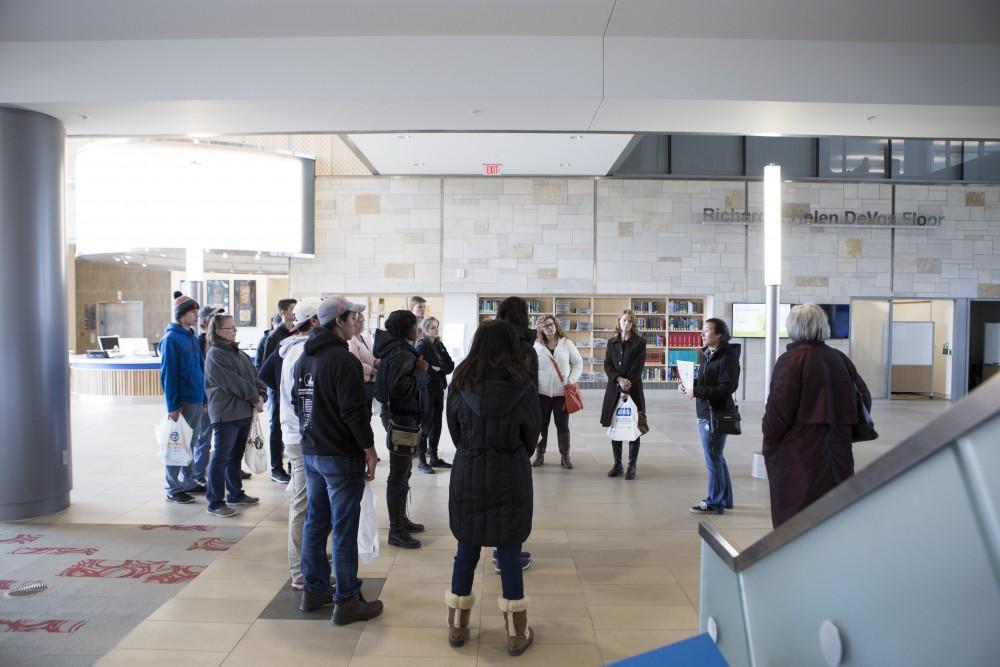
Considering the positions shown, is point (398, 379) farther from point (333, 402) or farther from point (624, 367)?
point (624, 367)

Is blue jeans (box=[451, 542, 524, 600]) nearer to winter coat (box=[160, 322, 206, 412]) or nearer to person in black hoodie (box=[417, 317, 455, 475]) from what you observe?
winter coat (box=[160, 322, 206, 412])

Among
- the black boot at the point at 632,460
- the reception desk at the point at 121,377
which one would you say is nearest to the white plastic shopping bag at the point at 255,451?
the black boot at the point at 632,460

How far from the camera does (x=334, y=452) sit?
127 inches

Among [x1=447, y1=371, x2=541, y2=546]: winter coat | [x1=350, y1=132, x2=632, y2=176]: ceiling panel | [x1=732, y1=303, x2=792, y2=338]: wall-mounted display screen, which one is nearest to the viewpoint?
[x1=447, y1=371, x2=541, y2=546]: winter coat

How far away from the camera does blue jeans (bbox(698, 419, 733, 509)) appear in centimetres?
520

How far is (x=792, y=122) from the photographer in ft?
18.3

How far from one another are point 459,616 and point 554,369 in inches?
150

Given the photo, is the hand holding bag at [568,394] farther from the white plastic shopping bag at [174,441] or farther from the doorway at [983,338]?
the doorway at [983,338]

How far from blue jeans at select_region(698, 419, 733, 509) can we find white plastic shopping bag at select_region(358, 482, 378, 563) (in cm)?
273

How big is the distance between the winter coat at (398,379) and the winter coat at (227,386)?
136 cm

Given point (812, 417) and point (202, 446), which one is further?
point (202, 446)

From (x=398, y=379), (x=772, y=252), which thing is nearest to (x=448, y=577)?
(x=398, y=379)

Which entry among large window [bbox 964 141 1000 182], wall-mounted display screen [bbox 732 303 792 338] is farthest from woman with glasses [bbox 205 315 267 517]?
large window [bbox 964 141 1000 182]

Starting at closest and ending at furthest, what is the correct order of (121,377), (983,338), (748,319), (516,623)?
(516,623) → (121,377) → (748,319) → (983,338)
